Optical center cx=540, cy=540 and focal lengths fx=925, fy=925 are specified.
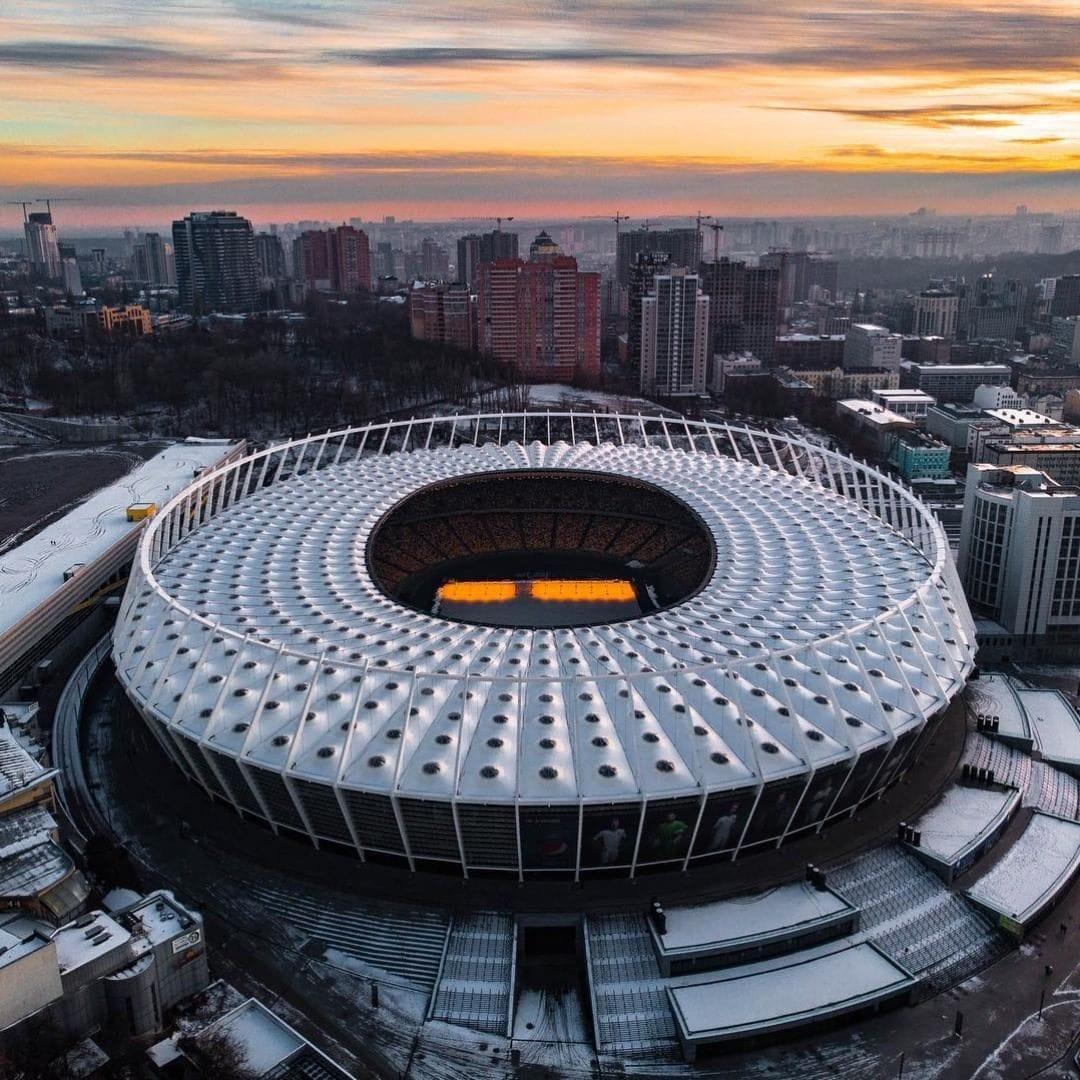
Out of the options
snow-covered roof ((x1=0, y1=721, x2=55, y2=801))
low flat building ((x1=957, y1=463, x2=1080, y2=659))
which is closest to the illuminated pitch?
low flat building ((x1=957, y1=463, x2=1080, y2=659))

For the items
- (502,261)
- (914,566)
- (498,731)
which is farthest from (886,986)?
(502,261)

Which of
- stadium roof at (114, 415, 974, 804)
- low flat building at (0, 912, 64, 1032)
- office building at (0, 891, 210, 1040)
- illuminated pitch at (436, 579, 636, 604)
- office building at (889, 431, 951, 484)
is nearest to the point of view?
low flat building at (0, 912, 64, 1032)

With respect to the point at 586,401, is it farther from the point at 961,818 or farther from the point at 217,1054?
the point at 217,1054

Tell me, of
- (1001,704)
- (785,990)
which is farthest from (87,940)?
(1001,704)

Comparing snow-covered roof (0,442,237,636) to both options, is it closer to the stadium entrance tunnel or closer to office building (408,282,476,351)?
the stadium entrance tunnel

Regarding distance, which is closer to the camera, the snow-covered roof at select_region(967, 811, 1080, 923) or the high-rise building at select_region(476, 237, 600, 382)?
the snow-covered roof at select_region(967, 811, 1080, 923)

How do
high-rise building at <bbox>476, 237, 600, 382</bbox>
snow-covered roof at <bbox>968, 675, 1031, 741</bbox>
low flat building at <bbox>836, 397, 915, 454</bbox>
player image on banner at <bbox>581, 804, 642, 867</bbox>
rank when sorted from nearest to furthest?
→ player image on banner at <bbox>581, 804, 642, 867</bbox>
snow-covered roof at <bbox>968, 675, 1031, 741</bbox>
low flat building at <bbox>836, 397, 915, 454</bbox>
high-rise building at <bbox>476, 237, 600, 382</bbox>
